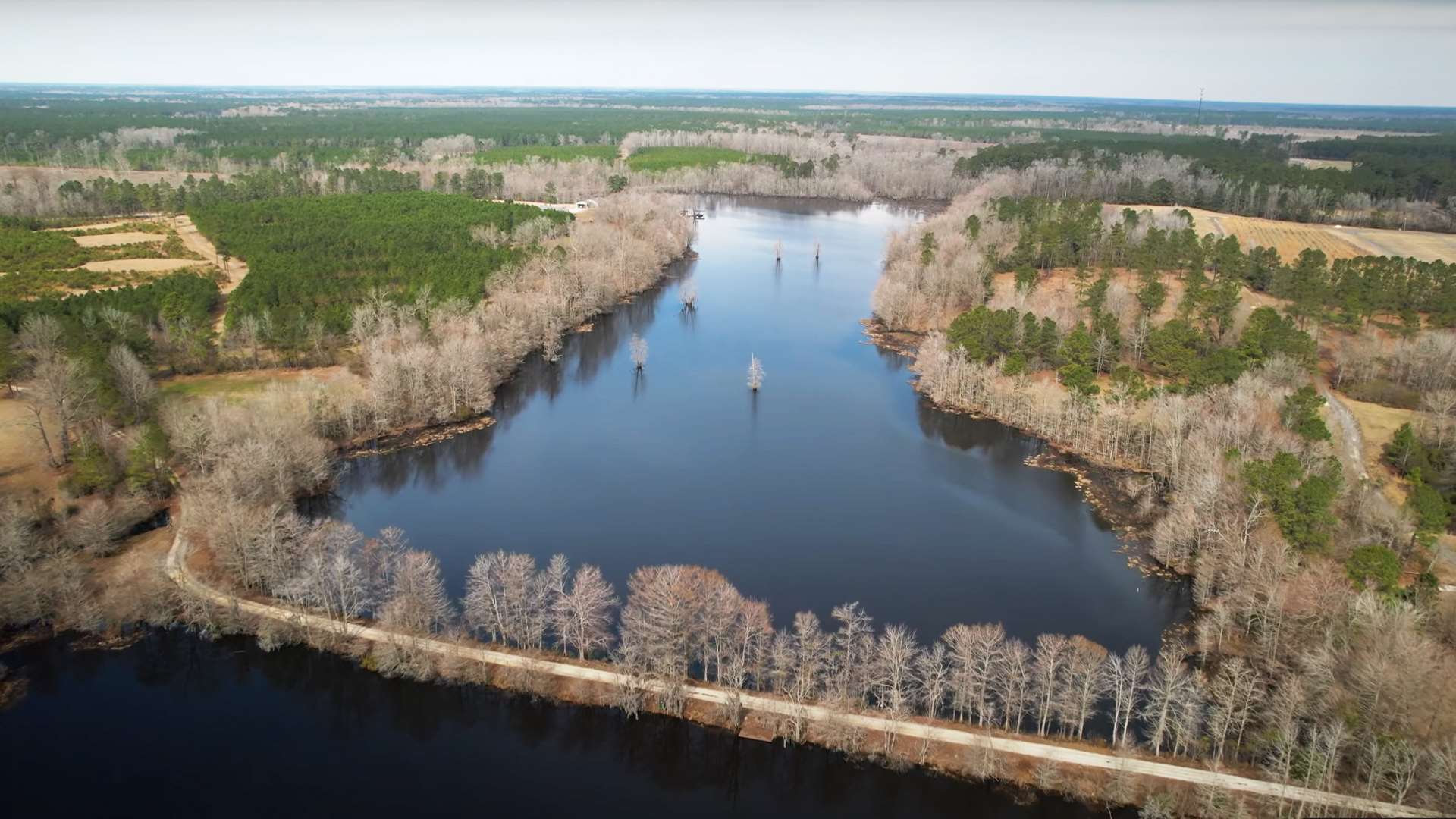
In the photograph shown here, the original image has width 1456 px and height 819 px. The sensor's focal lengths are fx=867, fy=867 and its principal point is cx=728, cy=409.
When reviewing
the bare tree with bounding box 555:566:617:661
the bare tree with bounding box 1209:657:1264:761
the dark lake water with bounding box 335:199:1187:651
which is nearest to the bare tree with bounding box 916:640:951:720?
the dark lake water with bounding box 335:199:1187:651

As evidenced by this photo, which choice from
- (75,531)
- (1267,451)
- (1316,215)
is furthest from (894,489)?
(1316,215)

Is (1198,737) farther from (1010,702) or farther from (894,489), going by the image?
(894,489)

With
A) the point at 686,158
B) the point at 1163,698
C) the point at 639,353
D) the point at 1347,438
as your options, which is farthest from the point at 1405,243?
A: the point at 686,158

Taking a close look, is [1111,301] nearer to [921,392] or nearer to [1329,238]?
[921,392]

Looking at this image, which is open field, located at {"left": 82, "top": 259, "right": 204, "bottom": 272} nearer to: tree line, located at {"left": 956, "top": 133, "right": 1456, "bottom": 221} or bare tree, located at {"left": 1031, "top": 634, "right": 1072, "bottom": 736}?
bare tree, located at {"left": 1031, "top": 634, "right": 1072, "bottom": 736}

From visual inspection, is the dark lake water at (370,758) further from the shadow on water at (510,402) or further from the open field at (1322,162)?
the open field at (1322,162)

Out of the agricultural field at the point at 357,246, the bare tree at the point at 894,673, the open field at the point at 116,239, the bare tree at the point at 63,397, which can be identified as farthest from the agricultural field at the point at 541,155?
the bare tree at the point at 894,673
